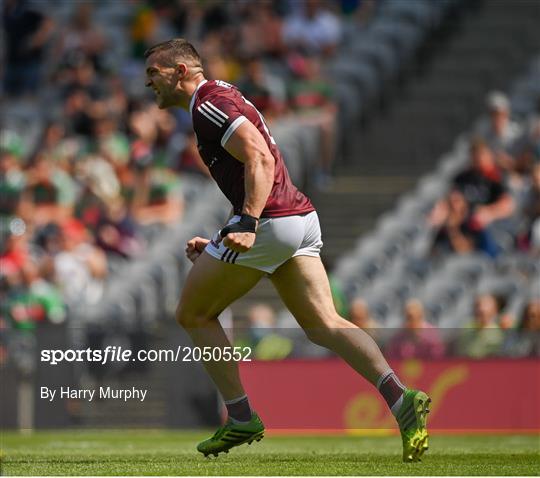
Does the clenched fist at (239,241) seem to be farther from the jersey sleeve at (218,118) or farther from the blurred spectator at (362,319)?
the blurred spectator at (362,319)

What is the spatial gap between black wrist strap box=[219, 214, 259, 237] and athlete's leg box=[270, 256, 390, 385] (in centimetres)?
49

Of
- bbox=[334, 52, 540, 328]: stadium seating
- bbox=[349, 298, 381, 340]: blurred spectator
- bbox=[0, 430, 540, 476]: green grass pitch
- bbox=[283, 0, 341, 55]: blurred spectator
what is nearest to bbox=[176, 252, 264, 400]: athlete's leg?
bbox=[0, 430, 540, 476]: green grass pitch

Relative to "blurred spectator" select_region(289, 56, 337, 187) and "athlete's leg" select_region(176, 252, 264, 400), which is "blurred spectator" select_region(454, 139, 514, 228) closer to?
"blurred spectator" select_region(289, 56, 337, 187)

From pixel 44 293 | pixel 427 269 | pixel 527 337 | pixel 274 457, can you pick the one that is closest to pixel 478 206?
pixel 427 269

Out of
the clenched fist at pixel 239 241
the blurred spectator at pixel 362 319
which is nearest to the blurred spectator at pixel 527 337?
the blurred spectator at pixel 362 319

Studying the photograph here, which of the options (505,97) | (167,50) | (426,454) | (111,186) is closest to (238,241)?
(167,50)

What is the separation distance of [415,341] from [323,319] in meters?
6.38

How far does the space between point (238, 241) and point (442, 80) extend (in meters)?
14.0

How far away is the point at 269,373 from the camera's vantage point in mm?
15547

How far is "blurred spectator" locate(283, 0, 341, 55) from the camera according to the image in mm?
21797

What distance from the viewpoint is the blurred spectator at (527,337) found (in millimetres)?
15055

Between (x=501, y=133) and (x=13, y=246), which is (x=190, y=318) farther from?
(x=501, y=133)

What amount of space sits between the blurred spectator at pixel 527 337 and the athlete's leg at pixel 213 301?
6075 mm

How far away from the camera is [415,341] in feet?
51.1
